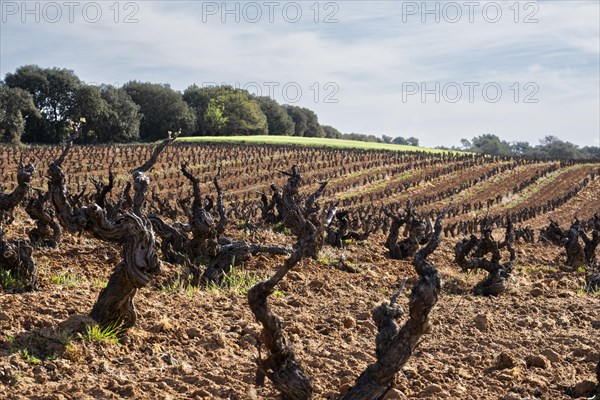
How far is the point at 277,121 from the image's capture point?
10025 centimetres

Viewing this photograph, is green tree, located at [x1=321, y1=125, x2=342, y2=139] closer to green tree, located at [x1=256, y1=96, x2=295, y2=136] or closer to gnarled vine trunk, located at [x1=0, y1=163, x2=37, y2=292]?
green tree, located at [x1=256, y1=96, x2=295, y2=136]

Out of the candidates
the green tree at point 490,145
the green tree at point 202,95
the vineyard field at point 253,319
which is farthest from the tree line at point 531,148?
the vineyard field at point 253,319

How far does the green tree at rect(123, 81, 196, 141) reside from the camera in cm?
7944

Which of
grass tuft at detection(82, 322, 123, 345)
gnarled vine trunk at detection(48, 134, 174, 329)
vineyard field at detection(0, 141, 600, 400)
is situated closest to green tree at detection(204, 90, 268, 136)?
vineyard field at detection(0, 141, 600, 400)

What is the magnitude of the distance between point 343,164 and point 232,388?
148ft

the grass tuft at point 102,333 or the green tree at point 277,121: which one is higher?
the green tree at point 277,121

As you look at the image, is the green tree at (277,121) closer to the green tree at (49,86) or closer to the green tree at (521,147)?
the green tree at (49,86)

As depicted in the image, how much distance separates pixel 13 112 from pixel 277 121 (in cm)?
4588

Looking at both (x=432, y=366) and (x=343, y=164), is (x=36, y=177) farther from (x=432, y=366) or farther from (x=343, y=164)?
(x=432, y=366)

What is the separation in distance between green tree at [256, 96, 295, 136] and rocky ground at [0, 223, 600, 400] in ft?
296

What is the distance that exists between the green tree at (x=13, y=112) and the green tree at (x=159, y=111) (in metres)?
17.7

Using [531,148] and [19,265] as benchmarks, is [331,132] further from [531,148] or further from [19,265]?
[19,265]

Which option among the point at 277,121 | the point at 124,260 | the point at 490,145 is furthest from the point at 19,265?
the point at 490,145

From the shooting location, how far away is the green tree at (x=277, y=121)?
9975 centimetres
